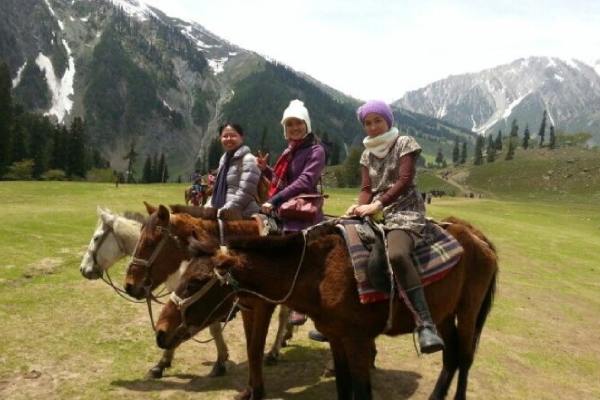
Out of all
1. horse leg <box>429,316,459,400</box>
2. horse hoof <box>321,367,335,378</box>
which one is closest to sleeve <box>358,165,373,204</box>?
horse leg <box>429,316,459,400</box>

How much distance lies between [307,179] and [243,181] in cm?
127

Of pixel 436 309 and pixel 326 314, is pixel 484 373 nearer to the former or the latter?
pixel 436 309

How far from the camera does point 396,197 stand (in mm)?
5840

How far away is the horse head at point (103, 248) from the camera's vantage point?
8477 millimetres

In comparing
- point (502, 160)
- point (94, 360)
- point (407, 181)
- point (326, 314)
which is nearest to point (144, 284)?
point (94, 360)

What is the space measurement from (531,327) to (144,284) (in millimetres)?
10086

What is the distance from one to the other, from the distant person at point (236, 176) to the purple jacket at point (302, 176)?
77 centimetres

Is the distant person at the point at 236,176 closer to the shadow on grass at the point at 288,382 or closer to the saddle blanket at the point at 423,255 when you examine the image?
the saddle blanket at the point at 423,255

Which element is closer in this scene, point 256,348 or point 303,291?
point 303,291

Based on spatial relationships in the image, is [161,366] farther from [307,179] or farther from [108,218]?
[307,179]

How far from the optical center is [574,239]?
34.6m

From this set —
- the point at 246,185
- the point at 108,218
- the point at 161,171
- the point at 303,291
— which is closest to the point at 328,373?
the point at 303,291

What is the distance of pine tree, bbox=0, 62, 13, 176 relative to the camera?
9434 cm

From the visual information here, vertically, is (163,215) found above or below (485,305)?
above
